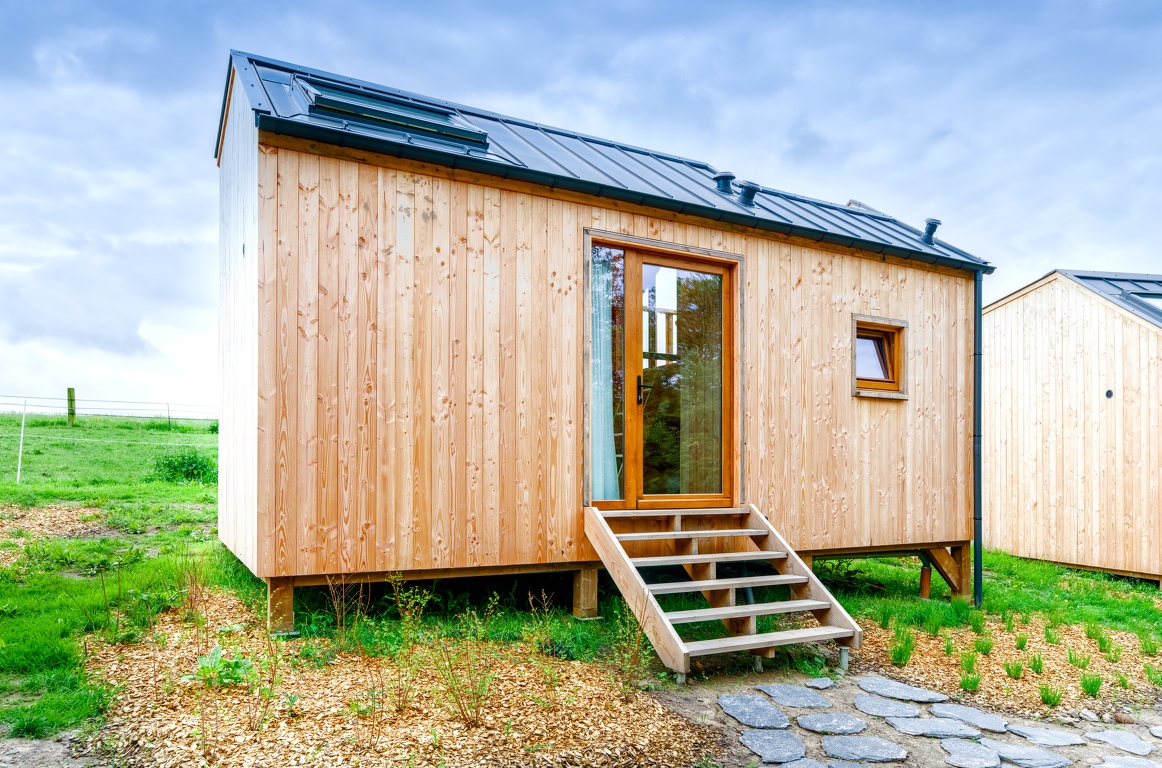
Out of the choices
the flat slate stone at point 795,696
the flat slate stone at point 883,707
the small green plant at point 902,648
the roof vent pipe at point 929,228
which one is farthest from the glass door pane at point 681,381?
the roof vent pipe at point 929,228

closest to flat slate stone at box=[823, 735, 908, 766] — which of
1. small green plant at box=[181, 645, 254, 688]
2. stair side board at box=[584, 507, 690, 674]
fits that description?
stair side board at box=[584, 507, 690, 674]

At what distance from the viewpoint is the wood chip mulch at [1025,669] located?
13.6 feet

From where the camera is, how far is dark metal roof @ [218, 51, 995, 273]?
4.61 m

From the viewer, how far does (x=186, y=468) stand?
11.8 meters

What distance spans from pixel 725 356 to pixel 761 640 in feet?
7.74

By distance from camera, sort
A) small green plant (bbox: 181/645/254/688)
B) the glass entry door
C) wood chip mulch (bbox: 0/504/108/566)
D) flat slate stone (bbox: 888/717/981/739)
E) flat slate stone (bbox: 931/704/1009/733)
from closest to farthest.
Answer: small green plant (bbox: 181/645/254/688) < flat slate stone (bbox: 888/717/981/739) < flat slate stone (bbox: 931/704/1009/733) < the glass entry door < wood chip mulch (bbox: 0/504/108/566)

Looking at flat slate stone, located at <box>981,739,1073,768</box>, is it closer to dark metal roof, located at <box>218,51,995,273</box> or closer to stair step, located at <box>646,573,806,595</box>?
stair step, located at <box>646,573,806,595</box>

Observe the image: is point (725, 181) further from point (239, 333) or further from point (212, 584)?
point (212, 584)

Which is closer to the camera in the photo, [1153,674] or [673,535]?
[1153,674]

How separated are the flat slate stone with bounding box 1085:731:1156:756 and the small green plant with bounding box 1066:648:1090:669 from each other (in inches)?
46.2

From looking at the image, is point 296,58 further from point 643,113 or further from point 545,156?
point 643,113

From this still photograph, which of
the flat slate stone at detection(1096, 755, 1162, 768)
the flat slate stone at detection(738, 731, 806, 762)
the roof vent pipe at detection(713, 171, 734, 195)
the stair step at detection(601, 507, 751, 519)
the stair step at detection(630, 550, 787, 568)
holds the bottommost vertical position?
the flat slate stone at detection(1096, 755, 1162, 768)

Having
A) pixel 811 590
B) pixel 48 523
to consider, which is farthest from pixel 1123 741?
pixel 48 523

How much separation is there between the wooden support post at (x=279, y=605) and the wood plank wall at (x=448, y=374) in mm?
151
